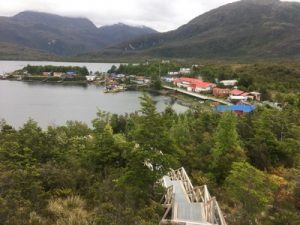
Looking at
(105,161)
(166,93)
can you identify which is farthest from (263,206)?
(166,93)

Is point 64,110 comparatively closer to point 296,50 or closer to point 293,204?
point 293,204

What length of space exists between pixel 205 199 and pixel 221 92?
4386 centimetres

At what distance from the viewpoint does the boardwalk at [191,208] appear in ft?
23.6

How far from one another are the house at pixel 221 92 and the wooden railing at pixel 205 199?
1552 inches

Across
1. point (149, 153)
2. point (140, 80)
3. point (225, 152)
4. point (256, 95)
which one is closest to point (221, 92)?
point (256, 95)

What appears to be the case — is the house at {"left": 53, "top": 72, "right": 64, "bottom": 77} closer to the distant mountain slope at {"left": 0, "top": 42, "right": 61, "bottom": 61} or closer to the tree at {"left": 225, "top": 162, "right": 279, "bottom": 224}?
the tree at {"left": 225, "top": 162, "right": 279, "bottom": 224}

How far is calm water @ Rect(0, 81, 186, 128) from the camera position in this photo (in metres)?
39.5

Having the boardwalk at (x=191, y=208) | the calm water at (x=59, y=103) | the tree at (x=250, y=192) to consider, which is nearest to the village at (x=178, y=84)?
the calm water at (x=59, y=103)

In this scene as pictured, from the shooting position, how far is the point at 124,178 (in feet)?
27.9

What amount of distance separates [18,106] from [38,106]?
8.40 ft

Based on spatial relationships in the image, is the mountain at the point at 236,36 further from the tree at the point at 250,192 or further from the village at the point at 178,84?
the tree at the point at 250,192

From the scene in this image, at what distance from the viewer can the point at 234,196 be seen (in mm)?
8883

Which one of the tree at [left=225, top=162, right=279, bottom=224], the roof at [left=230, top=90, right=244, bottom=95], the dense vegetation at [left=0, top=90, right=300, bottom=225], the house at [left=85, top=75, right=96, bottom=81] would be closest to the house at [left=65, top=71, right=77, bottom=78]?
the house at [left=85, top=75, right=96, bottom=81]

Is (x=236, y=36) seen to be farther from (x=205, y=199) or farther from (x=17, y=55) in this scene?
(x=205, y=199)
